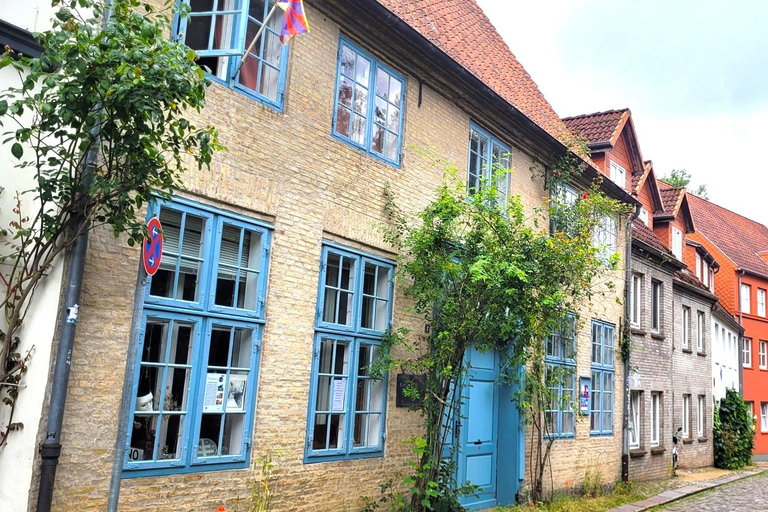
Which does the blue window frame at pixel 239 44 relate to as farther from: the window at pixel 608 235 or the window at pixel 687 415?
the window at pixel 687 415

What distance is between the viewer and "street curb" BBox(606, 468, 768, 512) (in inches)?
530

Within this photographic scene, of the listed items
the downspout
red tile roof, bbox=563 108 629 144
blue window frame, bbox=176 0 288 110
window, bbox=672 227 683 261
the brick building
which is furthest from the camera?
the brick building

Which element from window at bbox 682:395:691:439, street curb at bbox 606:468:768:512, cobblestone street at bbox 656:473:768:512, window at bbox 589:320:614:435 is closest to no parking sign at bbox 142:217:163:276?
street curb at bbox 606:468:768:512

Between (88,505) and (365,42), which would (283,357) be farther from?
(365,42)

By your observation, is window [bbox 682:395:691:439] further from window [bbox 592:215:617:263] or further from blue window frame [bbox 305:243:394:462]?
blue window frame [bbox 305:243:394:462]

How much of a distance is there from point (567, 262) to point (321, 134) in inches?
146

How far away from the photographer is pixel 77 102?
17.4 ft

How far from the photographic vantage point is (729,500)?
1542 cm

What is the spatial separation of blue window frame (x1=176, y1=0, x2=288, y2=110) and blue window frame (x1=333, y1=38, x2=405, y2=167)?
39.3 inches

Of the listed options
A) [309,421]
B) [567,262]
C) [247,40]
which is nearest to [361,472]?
[309,421]

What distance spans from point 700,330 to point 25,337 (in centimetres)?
2253

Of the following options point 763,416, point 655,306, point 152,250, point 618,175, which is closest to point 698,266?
point 655,306

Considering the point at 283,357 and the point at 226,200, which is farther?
the point at 283,357

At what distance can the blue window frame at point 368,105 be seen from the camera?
9211 mm
